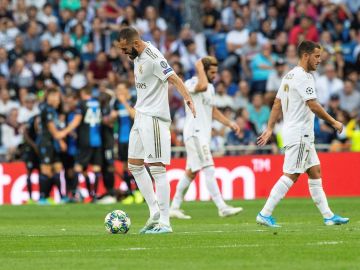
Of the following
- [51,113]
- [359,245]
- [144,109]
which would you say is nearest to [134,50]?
[144,109]

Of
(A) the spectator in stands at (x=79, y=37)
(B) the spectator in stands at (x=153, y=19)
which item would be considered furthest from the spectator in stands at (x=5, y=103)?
(B) the spectator in stands at (x=153, y=19)

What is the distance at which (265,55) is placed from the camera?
3159 centimetres

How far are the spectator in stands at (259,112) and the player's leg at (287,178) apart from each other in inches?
557

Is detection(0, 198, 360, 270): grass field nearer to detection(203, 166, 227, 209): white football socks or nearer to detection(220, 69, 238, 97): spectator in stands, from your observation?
detection(203, 166, 227, 209): white football socks

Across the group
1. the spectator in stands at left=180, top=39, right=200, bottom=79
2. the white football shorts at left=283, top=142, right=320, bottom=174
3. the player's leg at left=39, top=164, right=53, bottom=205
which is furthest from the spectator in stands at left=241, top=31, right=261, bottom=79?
the white football shorts at left=283, top=142, right=320, bottom=174

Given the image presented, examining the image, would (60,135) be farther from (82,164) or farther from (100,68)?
(100,68)

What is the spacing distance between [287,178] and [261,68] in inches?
637

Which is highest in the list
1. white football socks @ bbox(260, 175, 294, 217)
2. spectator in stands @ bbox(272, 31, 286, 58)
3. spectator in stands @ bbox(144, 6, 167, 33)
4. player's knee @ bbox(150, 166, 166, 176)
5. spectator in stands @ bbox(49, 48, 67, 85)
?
spectator in stands @ bbox(144, 6, 167, 33)

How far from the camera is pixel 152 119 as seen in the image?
14.8 meters

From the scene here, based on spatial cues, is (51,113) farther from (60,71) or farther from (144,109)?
(144,109)

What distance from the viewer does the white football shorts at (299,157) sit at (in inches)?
608

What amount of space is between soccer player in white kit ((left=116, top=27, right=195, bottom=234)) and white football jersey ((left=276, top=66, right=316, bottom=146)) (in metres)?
1.67

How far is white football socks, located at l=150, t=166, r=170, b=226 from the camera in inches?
582

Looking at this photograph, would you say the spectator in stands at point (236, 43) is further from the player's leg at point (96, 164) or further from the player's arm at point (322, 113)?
the player's arm at point (322, 113)
